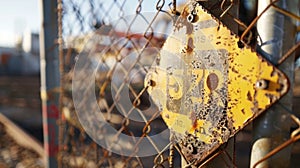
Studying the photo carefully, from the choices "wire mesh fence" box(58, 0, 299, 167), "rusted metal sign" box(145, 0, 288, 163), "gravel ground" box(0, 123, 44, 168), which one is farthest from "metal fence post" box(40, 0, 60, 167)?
"gravel ground" box(0, 123, 44, 168)

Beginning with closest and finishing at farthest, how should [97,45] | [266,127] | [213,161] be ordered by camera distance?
[266,127] < [213,161] < [97,45]

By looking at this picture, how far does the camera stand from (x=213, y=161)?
502 mm

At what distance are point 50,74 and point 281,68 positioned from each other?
111 cm

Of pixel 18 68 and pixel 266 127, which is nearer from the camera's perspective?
pixel 266 127

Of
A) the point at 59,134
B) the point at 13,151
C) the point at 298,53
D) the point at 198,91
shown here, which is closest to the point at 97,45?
the point at 59,134

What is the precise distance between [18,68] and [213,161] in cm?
1721

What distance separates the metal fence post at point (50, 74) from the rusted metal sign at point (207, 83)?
83 cm

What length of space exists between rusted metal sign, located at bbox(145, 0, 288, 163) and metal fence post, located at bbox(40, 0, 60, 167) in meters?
0.83

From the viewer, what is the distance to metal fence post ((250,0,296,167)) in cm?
38

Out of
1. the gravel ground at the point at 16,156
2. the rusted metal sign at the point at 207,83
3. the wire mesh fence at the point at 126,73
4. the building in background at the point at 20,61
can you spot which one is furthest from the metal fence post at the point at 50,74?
the building in background at the point at 20,61

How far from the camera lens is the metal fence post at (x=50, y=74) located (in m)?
1.21

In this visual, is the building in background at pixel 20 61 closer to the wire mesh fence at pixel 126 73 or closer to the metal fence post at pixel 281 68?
the wire mesh fence at pixel 126 73

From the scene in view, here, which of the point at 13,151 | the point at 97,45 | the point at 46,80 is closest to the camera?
the point at 46,80

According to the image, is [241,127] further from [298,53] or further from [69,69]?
[69,69]
